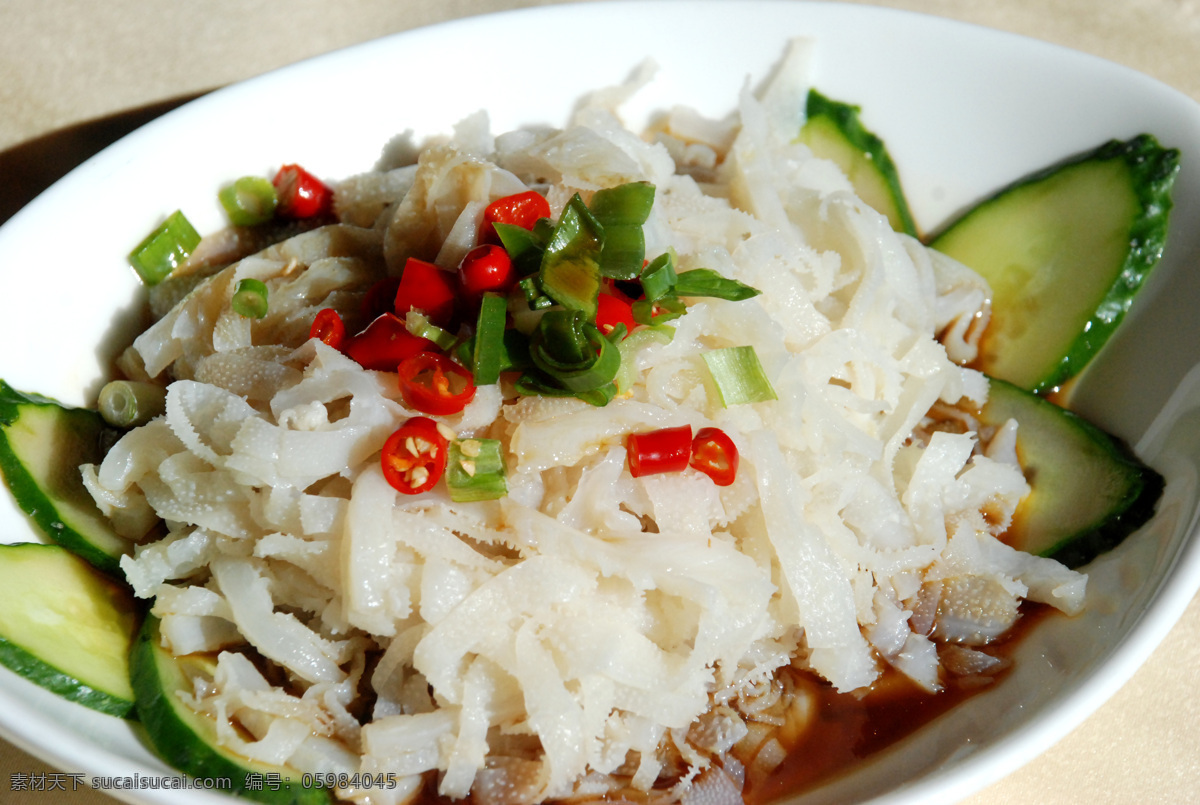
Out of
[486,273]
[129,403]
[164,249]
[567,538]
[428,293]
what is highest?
[486,273]

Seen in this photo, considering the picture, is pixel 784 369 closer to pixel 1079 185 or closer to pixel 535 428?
pixel 535 428

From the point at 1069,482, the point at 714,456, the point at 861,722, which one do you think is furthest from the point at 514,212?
the point at 1069,482

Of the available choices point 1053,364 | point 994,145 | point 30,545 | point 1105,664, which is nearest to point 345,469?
point 30,545

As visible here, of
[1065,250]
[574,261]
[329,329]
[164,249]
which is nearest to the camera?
[574,261]

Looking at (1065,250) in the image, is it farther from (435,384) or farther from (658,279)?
(435,384)

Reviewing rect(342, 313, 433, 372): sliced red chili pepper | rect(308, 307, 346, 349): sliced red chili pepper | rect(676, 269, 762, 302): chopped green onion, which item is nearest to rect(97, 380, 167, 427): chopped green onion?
rect(308, 307, 346, 349): sliced red chili pepper

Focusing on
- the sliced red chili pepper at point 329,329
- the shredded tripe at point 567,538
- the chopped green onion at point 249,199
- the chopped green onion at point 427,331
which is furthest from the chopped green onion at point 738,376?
the chopped green onion at point 249,199
